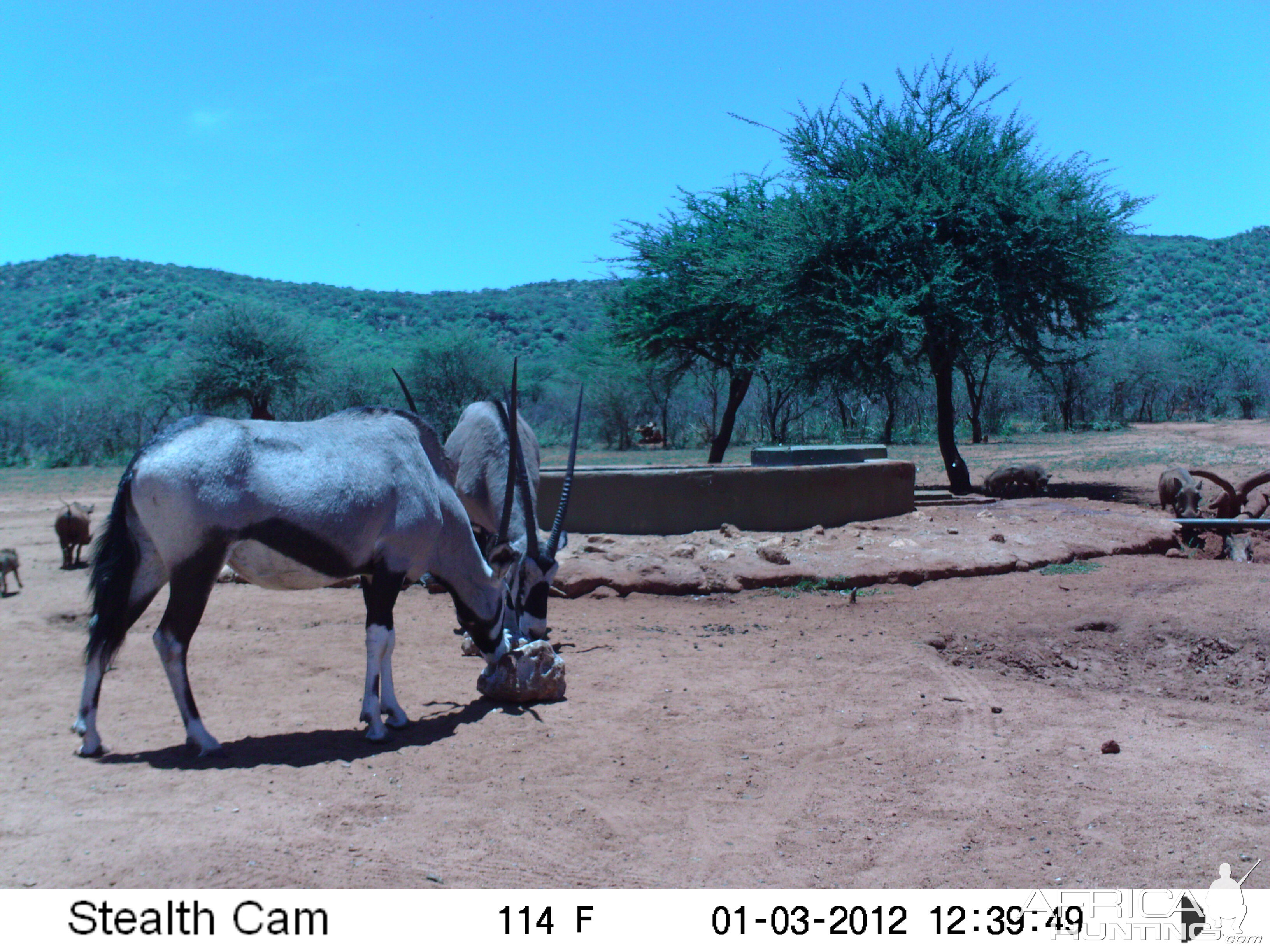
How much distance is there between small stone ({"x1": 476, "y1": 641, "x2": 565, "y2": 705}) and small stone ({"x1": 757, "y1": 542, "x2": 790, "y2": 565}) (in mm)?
4282

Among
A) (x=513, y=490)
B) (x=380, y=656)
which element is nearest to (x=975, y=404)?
(x=513, y=490)

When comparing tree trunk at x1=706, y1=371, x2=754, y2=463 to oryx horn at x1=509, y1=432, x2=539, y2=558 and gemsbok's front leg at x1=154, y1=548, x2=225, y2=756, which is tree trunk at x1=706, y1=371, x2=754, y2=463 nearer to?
oryx horn at x1=509, y1=432, x2=539, y2=558

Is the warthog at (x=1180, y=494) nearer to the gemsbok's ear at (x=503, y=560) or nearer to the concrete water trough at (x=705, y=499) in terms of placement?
the concrete water trough at (x=705, y=499)

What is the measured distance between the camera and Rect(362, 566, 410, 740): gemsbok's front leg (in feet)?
16.7

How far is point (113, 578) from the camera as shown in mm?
4711

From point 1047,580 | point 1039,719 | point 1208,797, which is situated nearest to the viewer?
point 1208,797

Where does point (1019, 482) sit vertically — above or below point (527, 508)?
below

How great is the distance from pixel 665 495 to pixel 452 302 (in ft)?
178

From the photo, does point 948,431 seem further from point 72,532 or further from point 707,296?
point 72,532

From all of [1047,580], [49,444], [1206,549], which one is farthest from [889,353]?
[49,444]

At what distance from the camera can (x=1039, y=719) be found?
17.8ft

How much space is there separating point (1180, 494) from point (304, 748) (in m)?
11.0

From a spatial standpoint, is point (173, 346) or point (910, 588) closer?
point (910, 588)

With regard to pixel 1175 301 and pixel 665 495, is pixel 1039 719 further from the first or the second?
pixel 1175 301
